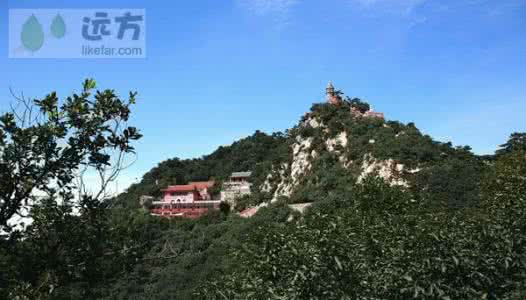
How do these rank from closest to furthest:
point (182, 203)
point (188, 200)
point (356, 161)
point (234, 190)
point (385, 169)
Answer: point (385, 169) < point (356, 161) < point (182, 203) < point (188, 200) < point (234, 190)

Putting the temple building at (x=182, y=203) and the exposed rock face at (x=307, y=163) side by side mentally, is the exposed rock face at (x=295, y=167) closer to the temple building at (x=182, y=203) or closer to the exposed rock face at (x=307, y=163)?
the exposed rock face at (x=307, y=163)

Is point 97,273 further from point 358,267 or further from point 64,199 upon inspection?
point 358,267

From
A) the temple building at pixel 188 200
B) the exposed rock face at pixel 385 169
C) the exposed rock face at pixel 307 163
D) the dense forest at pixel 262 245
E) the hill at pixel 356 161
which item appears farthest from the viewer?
the temple building at pixel 188 200

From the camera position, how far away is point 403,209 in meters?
16.0

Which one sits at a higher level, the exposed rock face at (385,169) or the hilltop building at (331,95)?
the hilltop building at (331,95)

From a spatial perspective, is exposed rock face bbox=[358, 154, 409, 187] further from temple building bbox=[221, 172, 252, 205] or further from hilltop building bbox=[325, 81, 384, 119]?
temple building bbox=[221, 172, 252, 205]

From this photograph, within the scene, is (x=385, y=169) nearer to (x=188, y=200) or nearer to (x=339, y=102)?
(x=339, y=102)

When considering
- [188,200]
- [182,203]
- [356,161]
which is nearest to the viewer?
[356,161]

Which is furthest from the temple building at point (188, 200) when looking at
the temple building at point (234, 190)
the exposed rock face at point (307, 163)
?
the exposed rock face at point (307, 163)

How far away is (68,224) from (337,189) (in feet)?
134

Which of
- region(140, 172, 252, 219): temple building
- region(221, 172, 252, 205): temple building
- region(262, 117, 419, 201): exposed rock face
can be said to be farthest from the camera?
region(221, 172, 252, 205): temple building

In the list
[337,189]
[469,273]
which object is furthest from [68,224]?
[337,189]

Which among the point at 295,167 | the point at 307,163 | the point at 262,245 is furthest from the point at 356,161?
the point at 262,245

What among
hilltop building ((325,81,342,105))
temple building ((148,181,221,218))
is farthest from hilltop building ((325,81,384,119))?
temple building ((148,181,221,218))
